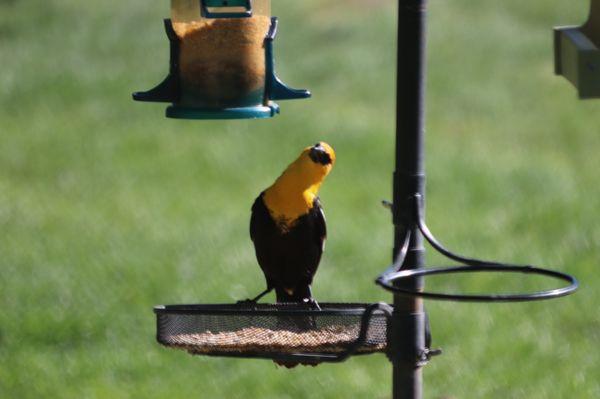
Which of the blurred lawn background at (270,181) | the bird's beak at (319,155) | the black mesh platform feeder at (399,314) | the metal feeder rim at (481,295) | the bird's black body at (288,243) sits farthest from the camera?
the blurred lawn background at (270,181)

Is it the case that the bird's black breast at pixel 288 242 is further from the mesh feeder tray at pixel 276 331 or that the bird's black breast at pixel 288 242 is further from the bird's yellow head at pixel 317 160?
the mesh feeder tray at pixel 276 331

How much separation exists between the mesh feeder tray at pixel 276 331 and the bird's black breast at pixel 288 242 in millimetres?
692

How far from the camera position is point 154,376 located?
6.07m

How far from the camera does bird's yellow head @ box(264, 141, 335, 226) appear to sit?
346 centimetres

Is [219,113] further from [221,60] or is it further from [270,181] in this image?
[270,181]

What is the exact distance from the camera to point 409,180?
284 cm

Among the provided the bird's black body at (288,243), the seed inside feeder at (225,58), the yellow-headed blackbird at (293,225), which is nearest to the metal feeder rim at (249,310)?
the yellow-headed blackbird at (293,225)

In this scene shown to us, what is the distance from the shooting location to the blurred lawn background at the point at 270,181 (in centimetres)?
623

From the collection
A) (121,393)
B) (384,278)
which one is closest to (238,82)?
(384,278)

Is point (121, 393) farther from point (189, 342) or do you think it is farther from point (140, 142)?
point (140, 142)

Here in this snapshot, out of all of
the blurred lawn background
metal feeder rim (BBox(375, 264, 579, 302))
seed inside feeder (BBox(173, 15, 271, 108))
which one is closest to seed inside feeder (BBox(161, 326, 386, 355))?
metal feeder rim (BBox(375, 264, 579, 302))

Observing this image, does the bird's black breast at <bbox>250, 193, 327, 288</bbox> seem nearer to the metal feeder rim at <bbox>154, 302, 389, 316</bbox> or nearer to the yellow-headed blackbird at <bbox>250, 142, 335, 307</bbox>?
the yellow-headed blackbird at <bbox>250, 142, 335, 307</bbox>

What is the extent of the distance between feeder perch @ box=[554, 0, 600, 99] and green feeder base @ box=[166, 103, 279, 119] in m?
0.86

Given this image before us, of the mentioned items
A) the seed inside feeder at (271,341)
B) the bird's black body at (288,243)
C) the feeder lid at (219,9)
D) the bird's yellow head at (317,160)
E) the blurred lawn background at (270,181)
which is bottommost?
the blurred lawn background at (270,181)
